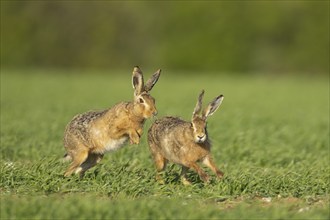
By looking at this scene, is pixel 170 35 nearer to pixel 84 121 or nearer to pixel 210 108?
pixel 84 121

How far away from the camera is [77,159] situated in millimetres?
9484

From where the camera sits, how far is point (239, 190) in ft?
28.3

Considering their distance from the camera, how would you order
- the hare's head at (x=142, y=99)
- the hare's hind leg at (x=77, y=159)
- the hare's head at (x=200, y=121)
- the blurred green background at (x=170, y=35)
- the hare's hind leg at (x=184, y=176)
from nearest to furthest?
the hare's head at (x=200, y=121) → the hare's head at (x=142, y=99) → the hare's hind leg at (x=184, y=176) → the hare's hind leg at (x=77, y=159) → the blurred green background at (x=170, y=35)

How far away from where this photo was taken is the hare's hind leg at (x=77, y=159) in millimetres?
9359

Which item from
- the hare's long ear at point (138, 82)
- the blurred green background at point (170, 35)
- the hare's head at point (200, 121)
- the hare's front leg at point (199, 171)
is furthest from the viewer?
the blurred green background at point (170, 35)

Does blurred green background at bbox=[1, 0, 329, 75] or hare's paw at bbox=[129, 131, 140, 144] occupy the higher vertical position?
hare's paw at bbox=[129, 131, 140, 144]

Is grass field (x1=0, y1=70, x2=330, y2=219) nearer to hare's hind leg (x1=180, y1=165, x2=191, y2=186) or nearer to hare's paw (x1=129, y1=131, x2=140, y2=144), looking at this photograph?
hare's hind leg (x1=180, y1=165, x2=191, y2=186)

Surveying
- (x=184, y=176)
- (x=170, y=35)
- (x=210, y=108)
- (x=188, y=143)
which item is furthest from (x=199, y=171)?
(x=170, y=35)

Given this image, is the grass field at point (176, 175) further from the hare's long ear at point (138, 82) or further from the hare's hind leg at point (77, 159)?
the hare's long ear at point (138, 82)

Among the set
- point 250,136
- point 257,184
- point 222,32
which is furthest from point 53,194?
point 222,32

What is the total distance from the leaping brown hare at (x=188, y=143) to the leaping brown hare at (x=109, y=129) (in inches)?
14.1

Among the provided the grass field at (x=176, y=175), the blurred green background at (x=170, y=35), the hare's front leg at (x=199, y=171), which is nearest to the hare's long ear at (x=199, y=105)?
the hare's front leg at (x=199, y=171)

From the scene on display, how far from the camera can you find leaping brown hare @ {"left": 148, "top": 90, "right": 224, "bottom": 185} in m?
8.91

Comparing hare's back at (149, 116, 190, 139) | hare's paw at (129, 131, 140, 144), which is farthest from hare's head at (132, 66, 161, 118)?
hare's back at (149, 116, 190, 139)
